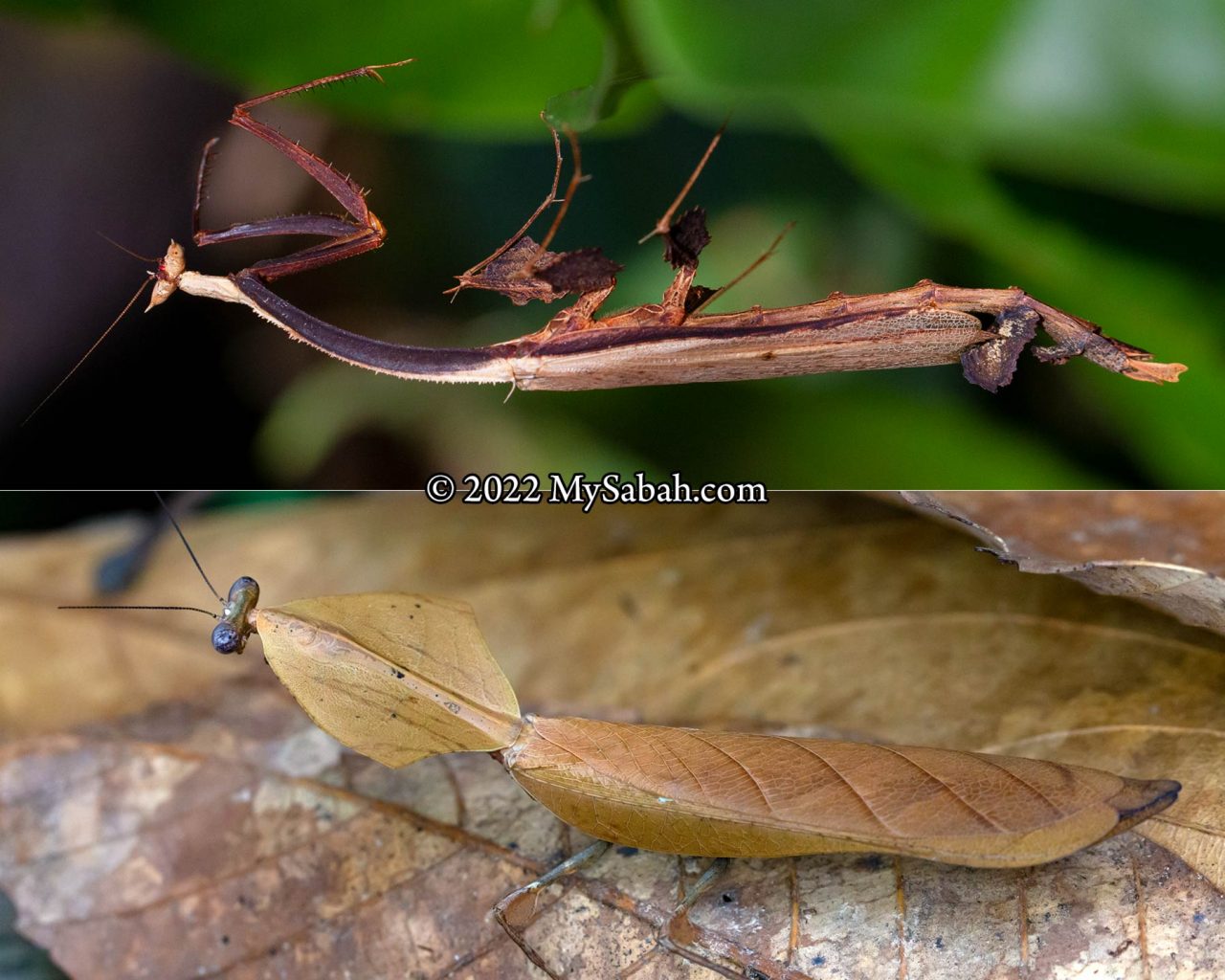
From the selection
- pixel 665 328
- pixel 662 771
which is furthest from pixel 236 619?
pixel 665 328

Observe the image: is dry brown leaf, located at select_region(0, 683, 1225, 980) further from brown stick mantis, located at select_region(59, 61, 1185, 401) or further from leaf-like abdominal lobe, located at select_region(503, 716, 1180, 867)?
brown stick mantis, located at select_region(59, 61, 1185, 401)

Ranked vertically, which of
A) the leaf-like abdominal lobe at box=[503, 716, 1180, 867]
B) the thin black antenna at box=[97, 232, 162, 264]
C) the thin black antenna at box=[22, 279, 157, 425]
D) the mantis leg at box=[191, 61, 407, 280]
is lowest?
the leaf-like abdominal lobe at box=[503, 716, 1180, 867]

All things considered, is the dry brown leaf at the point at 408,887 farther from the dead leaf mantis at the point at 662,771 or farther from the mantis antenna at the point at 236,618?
the mantis antenna at the point at 236,618

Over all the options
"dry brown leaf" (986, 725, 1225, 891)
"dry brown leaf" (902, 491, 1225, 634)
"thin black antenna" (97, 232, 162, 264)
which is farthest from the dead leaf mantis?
"thin black antenna" (97, 232, 162, 264)

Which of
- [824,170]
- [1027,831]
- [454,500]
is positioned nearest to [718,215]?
[824,170]

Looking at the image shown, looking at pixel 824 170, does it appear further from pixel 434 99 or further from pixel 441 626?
pixel 441 626

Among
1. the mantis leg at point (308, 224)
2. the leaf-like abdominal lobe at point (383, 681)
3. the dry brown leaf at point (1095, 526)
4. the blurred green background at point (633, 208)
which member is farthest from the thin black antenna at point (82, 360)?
the dry brown leaf at point (1095, 526)

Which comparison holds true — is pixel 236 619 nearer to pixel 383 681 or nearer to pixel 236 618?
pixel 236 618

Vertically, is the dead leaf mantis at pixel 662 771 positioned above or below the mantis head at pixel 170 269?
below
